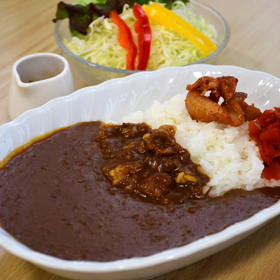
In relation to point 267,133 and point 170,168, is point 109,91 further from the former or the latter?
point 267,133

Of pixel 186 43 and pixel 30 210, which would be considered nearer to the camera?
pixel 30 210

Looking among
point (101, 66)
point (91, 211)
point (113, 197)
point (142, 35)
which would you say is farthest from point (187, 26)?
point (91, 211)

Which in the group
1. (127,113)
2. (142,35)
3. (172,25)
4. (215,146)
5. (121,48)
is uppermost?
(172,25)

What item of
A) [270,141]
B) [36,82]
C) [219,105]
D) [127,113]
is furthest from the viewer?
[127,113]

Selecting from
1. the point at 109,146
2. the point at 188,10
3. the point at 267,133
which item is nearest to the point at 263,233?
the point at 267,133

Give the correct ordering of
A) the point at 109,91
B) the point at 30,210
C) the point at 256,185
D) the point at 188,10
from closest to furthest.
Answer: the point at 30,210 → the point at 256,185 → the point at 109,91 → the point at 188,10

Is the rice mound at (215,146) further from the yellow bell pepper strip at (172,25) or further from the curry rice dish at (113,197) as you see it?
the yellow bell pepper strip at (172,25)

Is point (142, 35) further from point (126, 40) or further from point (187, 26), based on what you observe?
point (187, 26)
